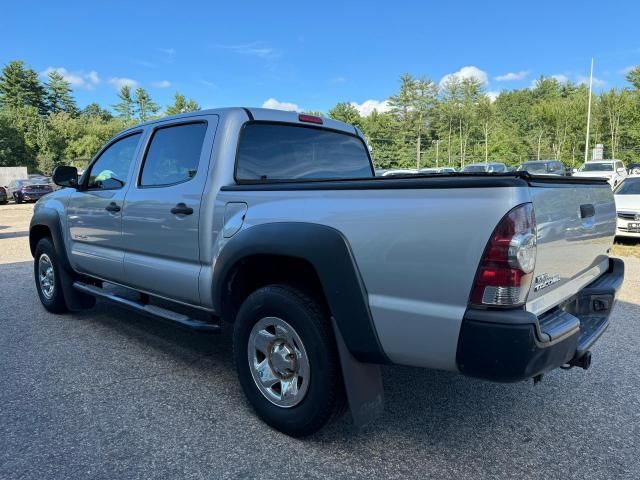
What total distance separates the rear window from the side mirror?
227 centimetres

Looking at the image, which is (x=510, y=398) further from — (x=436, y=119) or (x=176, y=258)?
(x=436, y=119)

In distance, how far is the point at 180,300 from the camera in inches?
138

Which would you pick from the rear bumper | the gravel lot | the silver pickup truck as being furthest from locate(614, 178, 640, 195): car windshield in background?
the rear bumper

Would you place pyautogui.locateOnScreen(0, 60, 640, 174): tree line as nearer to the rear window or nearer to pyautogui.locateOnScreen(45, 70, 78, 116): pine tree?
pyautogui.locateOnScreen(45, 70, 78, 116): pine tree

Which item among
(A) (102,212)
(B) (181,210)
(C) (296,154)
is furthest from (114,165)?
(C) (296,154)

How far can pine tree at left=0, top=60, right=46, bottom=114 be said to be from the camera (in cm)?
6694

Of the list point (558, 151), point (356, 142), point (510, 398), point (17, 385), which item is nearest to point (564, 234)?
point (510, 398)

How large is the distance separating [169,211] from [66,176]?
198 cm

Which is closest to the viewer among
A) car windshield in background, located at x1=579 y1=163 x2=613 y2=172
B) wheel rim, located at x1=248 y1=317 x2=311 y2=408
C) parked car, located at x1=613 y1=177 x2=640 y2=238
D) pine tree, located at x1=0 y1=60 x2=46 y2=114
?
wheel rim, located at x1=248 y1=317 x2=311 y2=408

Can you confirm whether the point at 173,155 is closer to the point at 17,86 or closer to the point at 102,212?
the point at 102,212

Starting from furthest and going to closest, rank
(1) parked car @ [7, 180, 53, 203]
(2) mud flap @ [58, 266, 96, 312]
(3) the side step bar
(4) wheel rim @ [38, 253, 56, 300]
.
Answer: (1) parked car @ [7, 180, 53, 203], (4) wheel rim @ [38, 253, 56, 300], (2) mud flap @ [58, 266, 96, 312], (3) the side step bar

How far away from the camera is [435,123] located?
246 ft

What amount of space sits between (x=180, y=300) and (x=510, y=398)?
240 cm

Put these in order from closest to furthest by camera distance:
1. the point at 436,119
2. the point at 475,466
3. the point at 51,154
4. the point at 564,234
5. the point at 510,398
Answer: the point at 564,234, the point at 475,466, the point at 510,398, the point at 51,154, the point at 436,119
